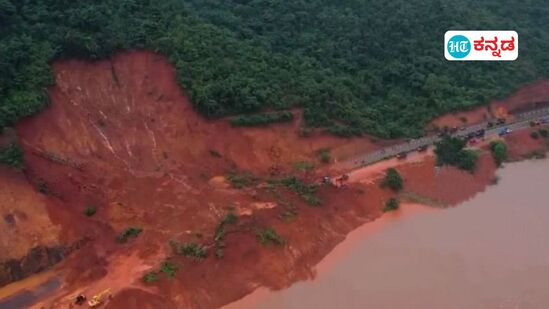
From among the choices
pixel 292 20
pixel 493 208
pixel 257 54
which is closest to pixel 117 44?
pixel 257 54

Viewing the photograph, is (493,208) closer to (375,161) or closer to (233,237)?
(375,161)

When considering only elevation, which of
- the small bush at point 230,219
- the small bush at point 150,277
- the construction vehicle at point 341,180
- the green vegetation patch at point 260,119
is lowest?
the small bush at point 150,277

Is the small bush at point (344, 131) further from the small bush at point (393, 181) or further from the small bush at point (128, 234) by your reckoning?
the small bush at point (128, 234)

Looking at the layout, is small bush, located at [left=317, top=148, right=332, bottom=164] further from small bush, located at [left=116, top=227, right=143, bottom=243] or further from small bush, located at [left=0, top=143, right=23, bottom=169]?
small bush, located at [left=0, top=143, right=23, bottom=169]

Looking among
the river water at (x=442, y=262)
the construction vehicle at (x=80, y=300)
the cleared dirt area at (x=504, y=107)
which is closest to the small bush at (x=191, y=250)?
the river water at (x=442, y=262)

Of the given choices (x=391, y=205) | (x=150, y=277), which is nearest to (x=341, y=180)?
(x=391, y=205)

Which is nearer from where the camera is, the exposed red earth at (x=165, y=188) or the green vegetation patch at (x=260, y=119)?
the exposed red earth at (x=165, y=188)

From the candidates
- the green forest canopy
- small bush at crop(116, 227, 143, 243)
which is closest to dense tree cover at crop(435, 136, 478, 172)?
the green forest canopy
